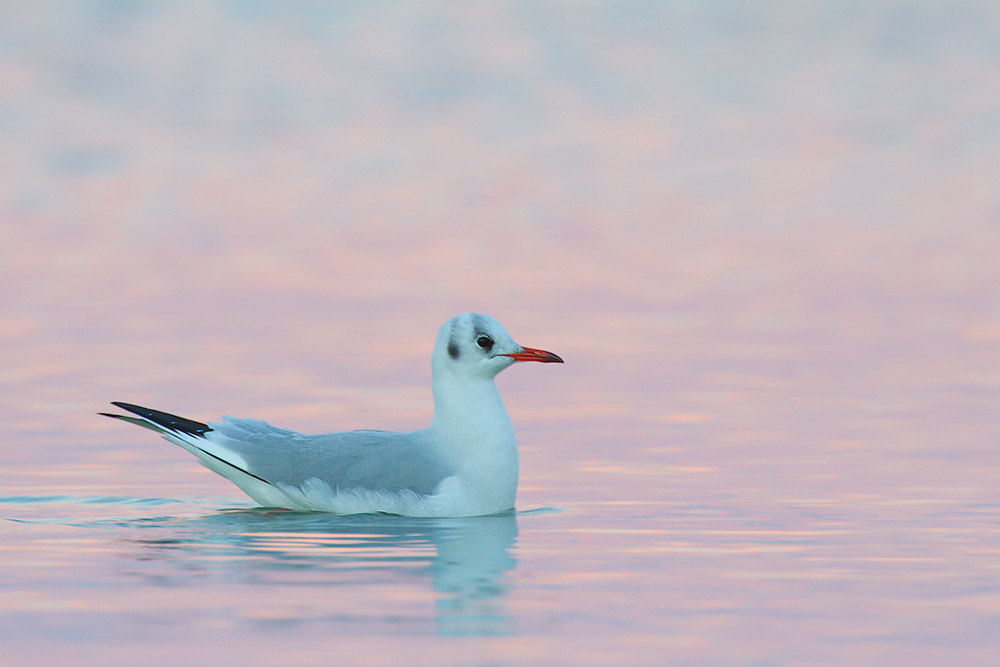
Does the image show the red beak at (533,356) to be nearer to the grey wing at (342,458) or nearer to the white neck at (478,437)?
the white neck at (478,437)

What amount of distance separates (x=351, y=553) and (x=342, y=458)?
1.91 m

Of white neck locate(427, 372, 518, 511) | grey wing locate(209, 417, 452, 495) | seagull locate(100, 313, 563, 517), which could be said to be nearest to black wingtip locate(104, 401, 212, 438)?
seagull locate(100, 313, 563, 517)

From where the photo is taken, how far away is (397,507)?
10.4 m

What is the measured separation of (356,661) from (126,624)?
4.32ft

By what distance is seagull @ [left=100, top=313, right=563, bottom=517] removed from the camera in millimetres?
10484

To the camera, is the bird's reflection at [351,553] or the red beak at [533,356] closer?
the bird's reflection at [351,553]

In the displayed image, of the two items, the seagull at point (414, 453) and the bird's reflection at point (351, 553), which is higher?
the seagull at point (414, 453)

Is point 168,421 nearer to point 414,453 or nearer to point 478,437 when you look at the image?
point 414,453

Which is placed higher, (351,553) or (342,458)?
(342,458)

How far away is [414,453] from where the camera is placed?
10688 mm

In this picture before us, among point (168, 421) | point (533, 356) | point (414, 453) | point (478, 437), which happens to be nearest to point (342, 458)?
point (414, 453)

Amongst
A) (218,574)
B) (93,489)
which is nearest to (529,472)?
(93,489)

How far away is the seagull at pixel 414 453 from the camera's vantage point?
10484 mm

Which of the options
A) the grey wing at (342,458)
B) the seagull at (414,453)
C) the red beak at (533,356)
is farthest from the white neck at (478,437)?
the red beak at (533,356)
